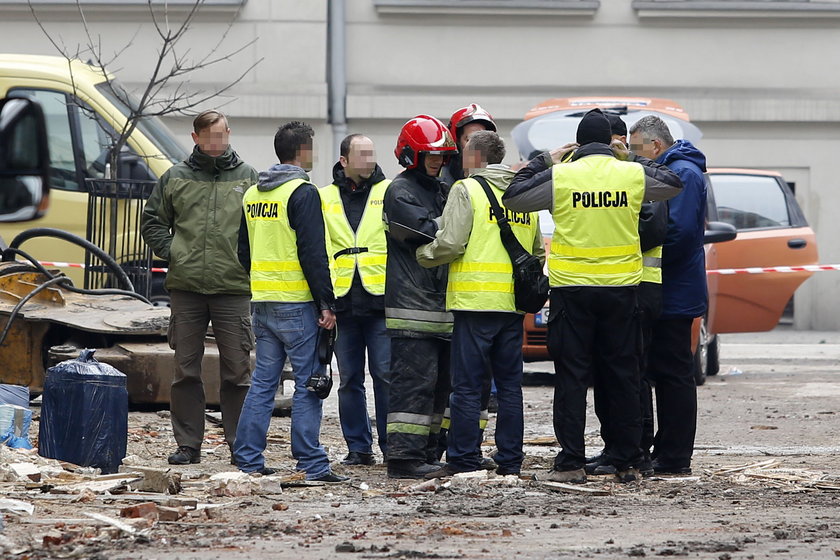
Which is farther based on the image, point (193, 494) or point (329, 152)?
point (329, 152)

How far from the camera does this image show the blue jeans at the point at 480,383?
24.8 feet

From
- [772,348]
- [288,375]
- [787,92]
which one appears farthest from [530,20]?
[288,375]

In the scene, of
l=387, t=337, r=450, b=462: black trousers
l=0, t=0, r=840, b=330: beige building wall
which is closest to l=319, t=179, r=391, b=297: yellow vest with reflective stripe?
l=387, t=337, r=450, b=462: black trousers

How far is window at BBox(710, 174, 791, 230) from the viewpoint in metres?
14.4

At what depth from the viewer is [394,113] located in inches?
777

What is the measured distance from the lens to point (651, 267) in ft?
25.9

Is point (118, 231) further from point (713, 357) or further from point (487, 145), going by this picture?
point (713, 357)

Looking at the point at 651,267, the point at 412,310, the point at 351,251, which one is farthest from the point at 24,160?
the point at 651,267

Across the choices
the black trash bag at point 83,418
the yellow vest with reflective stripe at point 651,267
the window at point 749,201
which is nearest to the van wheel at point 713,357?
the window at point 749,201

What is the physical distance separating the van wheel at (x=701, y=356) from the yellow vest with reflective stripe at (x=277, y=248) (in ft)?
18.9

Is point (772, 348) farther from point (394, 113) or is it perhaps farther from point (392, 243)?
point (392, 243)

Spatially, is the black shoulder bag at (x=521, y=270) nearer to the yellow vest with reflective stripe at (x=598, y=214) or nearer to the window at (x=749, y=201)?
the yellow vest with reflective stripe at (x=598, y=214)

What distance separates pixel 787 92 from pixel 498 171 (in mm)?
13243

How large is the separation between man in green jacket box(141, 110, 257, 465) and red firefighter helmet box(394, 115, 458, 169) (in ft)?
3.36
